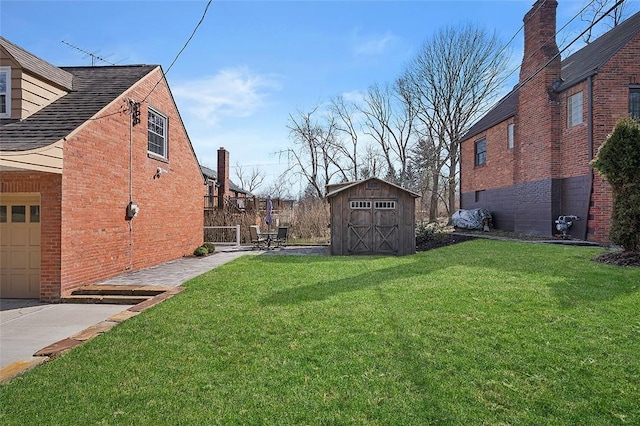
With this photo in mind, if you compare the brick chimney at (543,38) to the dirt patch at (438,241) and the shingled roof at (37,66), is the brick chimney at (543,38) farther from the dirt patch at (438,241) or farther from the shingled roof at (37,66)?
the shingled roof at (37,66)

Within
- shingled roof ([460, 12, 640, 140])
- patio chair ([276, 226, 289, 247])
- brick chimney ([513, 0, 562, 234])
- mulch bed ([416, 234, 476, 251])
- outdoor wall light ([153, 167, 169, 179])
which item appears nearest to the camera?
outdoor wall light ([153, 167, 169, 179])

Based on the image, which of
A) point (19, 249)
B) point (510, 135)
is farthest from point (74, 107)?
point (510, 135)

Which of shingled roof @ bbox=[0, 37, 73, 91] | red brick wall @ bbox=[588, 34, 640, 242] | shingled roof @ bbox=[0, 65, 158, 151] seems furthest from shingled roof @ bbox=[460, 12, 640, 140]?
shingled roof @ bbox=[0, 37, 73, 91]

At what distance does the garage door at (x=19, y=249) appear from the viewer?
7.20 meters

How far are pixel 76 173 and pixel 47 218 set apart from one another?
1.02m

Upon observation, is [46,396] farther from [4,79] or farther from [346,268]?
[4,79]

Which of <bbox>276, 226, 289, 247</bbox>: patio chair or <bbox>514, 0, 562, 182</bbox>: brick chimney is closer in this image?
<bbox>514, 0, 562, 182</bbox>: brick chimney

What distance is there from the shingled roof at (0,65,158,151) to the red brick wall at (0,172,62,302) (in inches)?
26.9

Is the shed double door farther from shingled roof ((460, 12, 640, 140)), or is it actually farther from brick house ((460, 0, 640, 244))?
shingled roof ((460, 12, 640, 140))

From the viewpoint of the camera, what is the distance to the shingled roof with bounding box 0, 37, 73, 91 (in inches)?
295

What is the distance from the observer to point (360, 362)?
11.7ft

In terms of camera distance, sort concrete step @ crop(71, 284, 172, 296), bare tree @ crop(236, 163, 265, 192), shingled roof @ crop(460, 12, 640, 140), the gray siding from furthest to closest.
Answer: bare tree @ crop(236, 163, 265, 192), the gray siding, shingled roof @ crop(460, 12, 640, 140), concrete step @ crop(71, 284, 172, 296)

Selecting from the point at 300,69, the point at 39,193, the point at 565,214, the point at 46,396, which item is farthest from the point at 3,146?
the point at 565,214

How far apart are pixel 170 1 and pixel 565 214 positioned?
15.0 metres
